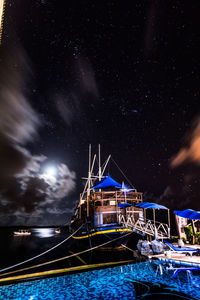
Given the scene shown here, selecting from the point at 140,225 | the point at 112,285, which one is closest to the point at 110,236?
the point at 140,225

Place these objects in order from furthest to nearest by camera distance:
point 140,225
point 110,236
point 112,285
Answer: point 140,225
point 110,236
point 112,285

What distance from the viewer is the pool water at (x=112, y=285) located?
732 cm

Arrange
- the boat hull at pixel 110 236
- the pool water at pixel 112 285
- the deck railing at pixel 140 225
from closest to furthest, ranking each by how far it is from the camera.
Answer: the pool water at pixel 112 285 → the deck railing at pixel 140 225 → the boat hull at pixel 110 236

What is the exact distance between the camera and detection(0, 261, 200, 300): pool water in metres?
7.32

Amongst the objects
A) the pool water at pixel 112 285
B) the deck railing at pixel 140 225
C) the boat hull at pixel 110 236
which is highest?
the deck railing at pixel 140 225

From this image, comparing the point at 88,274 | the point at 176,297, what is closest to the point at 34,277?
the point at 88,274

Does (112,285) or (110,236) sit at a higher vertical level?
(110,236)

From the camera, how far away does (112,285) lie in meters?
8.35

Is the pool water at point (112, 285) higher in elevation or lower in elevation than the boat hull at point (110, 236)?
lower

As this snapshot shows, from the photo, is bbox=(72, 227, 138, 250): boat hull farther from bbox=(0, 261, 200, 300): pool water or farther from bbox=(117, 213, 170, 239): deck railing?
bbox=(0, 261, 200, 300): pool water

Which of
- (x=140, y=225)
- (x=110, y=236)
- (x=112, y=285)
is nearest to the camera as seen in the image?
(x=112, y=285)

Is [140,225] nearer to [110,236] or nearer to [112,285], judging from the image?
[110,236]

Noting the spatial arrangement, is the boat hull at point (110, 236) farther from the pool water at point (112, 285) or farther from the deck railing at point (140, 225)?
the pool water at point (112, 285)

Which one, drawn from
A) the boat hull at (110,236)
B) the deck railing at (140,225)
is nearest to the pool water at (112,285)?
the deck railing at (140,225)
